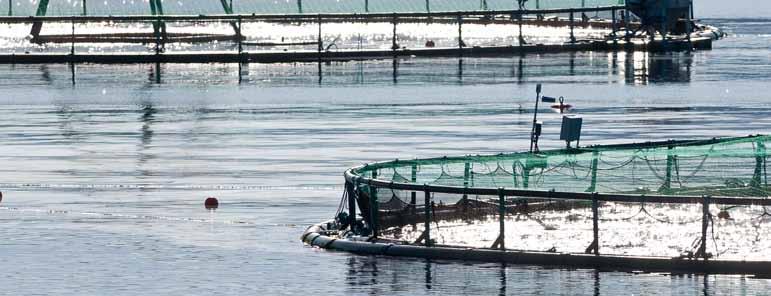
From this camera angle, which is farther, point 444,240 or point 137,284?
point 444,240

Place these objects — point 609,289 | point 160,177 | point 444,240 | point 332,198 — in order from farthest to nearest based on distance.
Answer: point 160,177, point 332,198, point 444,240, point 609,289

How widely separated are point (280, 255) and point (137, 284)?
13.9ft

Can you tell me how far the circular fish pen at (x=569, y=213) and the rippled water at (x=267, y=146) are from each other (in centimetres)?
67

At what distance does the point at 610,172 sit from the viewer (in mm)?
40656

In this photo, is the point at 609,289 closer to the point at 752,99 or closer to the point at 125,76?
the point at 752,99

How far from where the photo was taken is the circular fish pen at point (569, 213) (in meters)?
35.1

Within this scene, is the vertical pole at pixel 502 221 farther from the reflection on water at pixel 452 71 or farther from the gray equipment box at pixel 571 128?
the reflection on water at pixel 452 71

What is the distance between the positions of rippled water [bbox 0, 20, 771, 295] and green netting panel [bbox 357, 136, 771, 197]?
9.63ft

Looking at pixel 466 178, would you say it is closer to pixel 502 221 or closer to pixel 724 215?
pixel 502 221

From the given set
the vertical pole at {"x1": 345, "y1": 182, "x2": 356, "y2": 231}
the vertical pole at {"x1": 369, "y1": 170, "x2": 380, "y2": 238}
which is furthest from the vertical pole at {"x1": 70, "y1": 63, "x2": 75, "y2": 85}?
the vertical pole at {"x1": 369, "y1": 170, "x2": 380, "y2": 238}

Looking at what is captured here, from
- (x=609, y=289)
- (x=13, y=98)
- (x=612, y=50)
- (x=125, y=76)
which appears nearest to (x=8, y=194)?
(x=609, y=289)

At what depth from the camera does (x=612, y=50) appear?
153 m

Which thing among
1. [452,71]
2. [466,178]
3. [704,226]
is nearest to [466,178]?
[466,178]

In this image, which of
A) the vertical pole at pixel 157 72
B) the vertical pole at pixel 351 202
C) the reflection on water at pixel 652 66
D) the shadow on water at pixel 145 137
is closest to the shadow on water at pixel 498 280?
the vertical pole at pixel 351 202
